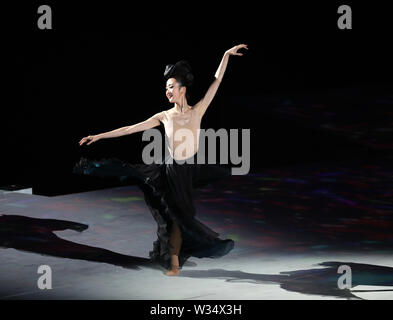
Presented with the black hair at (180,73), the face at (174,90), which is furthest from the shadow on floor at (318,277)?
the black hair at (180,73)

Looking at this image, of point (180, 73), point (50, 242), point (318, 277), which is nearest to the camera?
point (318, 277)

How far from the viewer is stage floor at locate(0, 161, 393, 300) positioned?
21.8 feet

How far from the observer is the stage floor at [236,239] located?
664 cm

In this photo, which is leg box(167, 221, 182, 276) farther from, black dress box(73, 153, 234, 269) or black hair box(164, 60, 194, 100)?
black hair box(164, 60, 194, 100)

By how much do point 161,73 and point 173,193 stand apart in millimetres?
3480

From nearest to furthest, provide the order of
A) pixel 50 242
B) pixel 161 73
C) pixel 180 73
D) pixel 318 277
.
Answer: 1. pixel 318 277
2. pixel 180 73
3. pixel 50 242
4. pixel 161 73

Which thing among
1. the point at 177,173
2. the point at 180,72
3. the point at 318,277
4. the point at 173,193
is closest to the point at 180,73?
the point at 180,72

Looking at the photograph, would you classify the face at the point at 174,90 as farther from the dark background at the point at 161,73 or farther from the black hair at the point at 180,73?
the dark background at the point at 161,73

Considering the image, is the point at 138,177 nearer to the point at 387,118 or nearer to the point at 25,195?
the point at 25,195

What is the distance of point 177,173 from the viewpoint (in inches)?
275

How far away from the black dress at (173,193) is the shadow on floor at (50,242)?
11.4 inches

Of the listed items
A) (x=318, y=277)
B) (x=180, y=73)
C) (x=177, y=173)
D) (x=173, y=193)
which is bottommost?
(x=318, y=277)

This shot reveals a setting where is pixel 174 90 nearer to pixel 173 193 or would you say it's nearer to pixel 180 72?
pixel 180 72

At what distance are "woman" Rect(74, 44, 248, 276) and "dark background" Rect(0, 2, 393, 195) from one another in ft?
8.93
